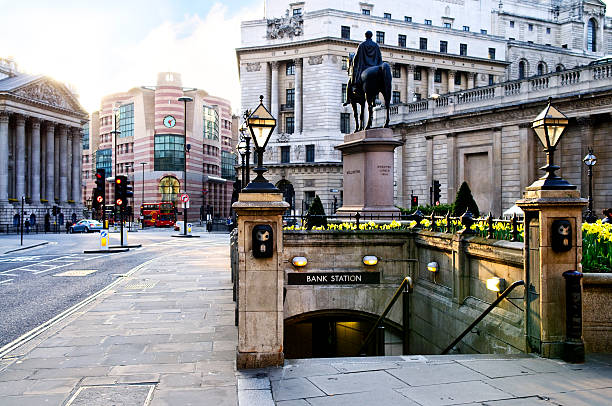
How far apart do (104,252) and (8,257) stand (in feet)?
17.3

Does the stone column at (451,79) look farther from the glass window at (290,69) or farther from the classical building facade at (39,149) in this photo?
the classical building facade at (39,149)

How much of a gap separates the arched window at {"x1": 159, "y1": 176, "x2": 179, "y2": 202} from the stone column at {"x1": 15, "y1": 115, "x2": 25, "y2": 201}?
30.5 meters

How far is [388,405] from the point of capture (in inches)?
240

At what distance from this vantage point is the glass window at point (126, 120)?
109 m

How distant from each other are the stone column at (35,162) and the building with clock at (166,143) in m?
16.9

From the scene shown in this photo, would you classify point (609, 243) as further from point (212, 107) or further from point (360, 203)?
point (212, 107)

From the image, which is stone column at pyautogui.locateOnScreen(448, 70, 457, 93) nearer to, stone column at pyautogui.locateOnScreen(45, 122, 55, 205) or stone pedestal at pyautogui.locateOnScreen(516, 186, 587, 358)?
stone column at pyautogui.locateOnScreen(45, 122, 55, 205)

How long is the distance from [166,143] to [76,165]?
18751 millimetres

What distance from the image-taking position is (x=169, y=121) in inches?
3996

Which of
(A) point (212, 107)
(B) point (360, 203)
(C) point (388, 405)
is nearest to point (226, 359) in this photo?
(C) point (388, 405)

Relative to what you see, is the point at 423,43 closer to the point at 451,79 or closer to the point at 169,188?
the point at 451,79

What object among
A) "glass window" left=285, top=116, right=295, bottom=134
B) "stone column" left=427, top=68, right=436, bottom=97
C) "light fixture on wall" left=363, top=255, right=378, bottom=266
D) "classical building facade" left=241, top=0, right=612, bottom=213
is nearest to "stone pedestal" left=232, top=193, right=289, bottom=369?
"light fixture on wall" left=363, top=255, right=378, bottom=266

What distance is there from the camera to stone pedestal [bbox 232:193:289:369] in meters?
7.88

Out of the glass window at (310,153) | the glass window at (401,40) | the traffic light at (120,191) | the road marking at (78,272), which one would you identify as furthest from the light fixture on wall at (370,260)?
the glass window at (401,40)
